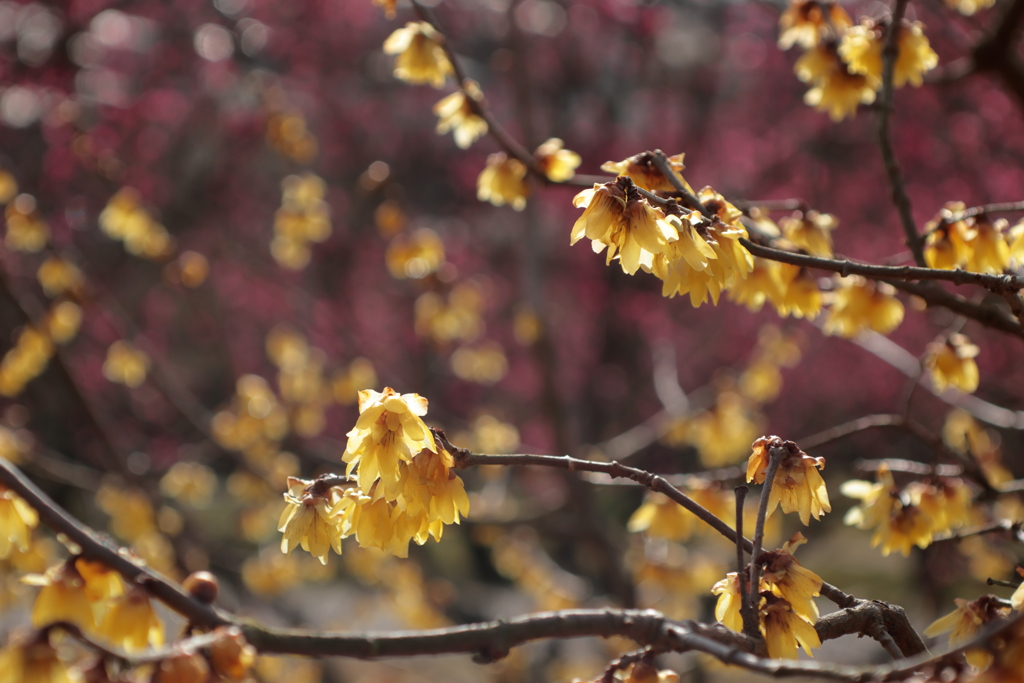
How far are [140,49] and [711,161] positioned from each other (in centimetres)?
561

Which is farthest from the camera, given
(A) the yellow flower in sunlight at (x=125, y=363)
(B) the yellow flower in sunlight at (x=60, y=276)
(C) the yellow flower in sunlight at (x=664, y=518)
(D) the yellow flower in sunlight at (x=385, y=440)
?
(A) the yellow flower in sunlight at (x=125, y=363)

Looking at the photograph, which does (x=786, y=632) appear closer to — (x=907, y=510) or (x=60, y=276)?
(x=907, y=510)

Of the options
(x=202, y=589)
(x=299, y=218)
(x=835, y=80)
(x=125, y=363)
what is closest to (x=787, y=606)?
(x=202, y=589)

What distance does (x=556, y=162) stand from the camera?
1839mm

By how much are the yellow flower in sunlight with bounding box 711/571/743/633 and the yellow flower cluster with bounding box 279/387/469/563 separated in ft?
1.43

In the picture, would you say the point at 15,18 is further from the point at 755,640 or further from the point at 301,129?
the point at 755,640

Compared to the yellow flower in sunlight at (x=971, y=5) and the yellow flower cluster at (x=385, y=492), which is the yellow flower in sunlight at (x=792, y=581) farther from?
the yellow flower in sunlight at (x=971, y=5)

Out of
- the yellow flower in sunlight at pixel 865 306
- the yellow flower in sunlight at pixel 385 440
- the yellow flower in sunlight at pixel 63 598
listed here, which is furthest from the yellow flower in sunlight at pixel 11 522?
the yellow flower in sunlight at pixel 865 306

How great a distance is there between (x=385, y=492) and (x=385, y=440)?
7cm

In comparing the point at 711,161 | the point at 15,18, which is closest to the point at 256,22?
the point at 15,18

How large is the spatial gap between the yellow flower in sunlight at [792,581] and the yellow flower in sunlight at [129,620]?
91 centimetres

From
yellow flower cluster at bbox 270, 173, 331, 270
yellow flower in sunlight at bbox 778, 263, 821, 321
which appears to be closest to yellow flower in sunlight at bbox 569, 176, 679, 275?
yellow flower in sunlight at bbox 778, 263, 821, 321

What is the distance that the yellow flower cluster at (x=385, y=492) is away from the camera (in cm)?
104

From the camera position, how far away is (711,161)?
599 centimetres
